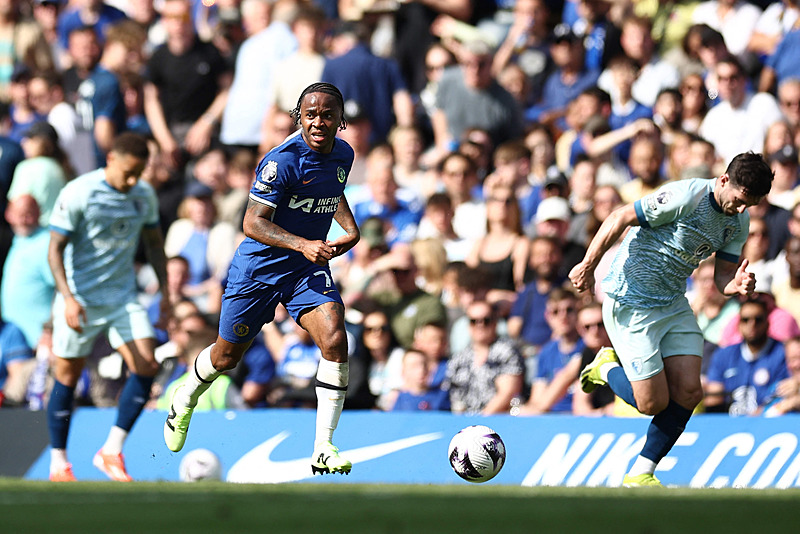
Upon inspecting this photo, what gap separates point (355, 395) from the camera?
37.2 ft

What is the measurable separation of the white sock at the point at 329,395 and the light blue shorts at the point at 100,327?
267 cm

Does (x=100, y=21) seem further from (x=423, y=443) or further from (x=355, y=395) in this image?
(x=423, y=443)

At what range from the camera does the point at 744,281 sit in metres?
7.74

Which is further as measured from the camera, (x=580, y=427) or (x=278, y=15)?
(x=278, y=15)

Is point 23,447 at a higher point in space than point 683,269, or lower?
lower

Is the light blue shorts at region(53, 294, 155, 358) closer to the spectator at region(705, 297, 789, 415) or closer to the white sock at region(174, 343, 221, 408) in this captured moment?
the white sock at region(174, 343, 221, 408)

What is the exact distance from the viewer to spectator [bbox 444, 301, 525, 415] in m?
10.8

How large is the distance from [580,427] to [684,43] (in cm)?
539

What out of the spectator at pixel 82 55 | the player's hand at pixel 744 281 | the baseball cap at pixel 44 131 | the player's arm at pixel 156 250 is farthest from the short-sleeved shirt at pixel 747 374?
the spectator at pixel 82 55

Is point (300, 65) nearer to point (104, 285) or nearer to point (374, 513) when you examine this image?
point (104, 285)

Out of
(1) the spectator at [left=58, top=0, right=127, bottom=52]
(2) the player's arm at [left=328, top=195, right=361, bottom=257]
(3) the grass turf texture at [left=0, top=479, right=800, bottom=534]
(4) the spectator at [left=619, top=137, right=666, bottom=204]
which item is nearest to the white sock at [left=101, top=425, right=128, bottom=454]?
(2) the player's arm at [left=328, top=195, right=361, bottom=257]

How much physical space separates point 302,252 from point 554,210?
17.2 feet

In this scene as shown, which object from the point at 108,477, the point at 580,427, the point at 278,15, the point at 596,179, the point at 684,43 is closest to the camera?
the point at 580,427


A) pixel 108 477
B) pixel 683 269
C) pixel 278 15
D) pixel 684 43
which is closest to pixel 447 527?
pixel 683 269
